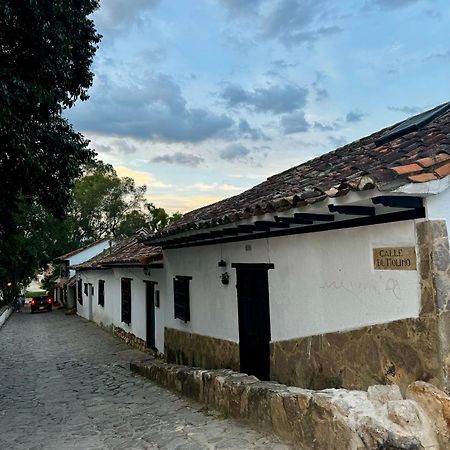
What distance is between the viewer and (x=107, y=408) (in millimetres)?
7582

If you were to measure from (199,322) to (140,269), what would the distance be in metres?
5.95

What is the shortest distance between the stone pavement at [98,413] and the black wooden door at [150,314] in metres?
0.52

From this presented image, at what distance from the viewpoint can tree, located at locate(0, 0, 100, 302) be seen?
6.58 m

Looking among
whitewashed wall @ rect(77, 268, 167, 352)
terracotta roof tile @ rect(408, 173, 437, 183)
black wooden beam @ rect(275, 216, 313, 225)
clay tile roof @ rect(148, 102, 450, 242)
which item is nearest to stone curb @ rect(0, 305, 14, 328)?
whitewashed wall @ rect(77, 268, 167, 352)

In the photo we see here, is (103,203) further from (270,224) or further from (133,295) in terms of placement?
A: (270,224)

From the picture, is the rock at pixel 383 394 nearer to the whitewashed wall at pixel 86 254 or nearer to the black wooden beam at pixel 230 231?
the black wooden beam at pixel 230 231

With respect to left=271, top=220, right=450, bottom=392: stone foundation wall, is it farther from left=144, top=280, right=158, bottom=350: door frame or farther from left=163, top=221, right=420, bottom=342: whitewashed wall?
left=144, top=280, right=158, bottom=350: door frame

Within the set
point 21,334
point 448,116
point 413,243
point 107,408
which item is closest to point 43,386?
point 107,408

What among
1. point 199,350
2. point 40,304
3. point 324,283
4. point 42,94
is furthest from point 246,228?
point 40,304

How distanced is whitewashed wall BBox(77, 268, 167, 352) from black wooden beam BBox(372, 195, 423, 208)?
30.0 feet

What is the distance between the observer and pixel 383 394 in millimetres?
4258

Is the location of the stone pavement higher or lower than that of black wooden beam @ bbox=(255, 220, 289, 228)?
lower

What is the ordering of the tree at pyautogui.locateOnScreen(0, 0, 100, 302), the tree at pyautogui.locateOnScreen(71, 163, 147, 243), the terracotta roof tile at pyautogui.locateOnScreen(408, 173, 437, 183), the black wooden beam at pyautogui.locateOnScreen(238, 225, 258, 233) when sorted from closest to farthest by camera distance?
the terracotta roof tile at pyautogui.locateOnScreen(408, 173, 437, 183) → the tree at pyautogui.locateOnScreen(0, 0, 100, 302) → the black wooden beam at pyautogui.locateOnScreen(238, 225, 258, 233) → the tree at pyautogui.locateOnScreen(71, 163, 147, 243)

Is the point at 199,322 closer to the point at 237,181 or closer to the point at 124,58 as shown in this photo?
the point at 124,58
